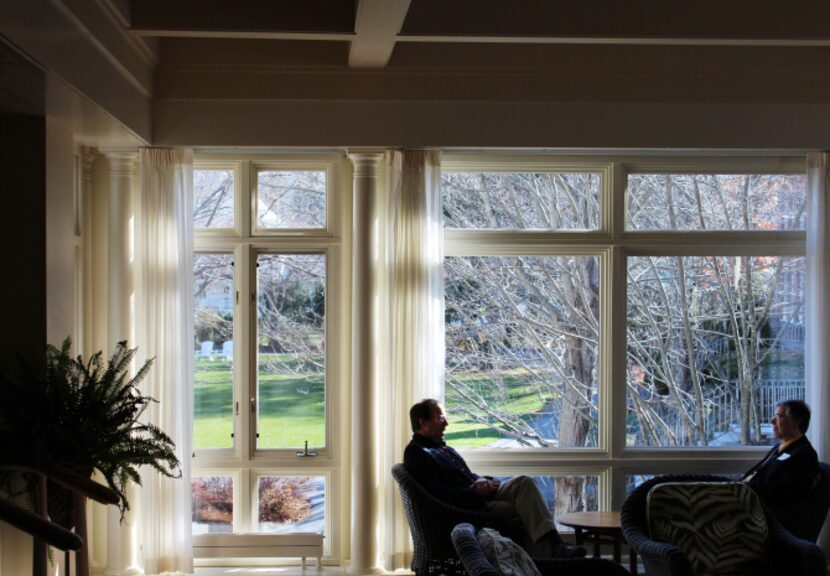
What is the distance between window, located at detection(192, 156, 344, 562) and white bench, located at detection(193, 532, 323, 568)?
162mm

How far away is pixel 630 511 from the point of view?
559cm

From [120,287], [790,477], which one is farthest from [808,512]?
[120,287]

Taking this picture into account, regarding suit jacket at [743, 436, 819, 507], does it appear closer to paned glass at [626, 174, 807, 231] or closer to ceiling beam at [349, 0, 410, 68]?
paned glass at [626, 174, 807, 231]

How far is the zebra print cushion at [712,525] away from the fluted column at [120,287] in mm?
3581

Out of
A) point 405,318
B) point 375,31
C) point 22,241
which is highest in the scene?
point 375,31

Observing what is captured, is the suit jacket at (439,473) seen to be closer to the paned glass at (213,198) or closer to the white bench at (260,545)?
the white bench at (260,545)

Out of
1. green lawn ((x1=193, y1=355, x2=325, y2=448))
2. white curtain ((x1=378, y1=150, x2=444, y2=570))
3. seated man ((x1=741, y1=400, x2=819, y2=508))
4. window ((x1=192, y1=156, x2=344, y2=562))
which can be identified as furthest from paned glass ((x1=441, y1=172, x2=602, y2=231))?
seated man ((x1=741, y1=400, x2=819, y2=508))

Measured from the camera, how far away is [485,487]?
6.42m

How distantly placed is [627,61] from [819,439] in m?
2.97

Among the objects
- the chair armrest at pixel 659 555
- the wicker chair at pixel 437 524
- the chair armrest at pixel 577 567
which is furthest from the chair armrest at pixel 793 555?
the wicker chair at pixel 437 524

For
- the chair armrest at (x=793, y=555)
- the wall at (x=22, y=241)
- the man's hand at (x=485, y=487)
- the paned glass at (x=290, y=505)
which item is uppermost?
the wall at (x=22, y=241)

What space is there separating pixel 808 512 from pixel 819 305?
61.2 inches

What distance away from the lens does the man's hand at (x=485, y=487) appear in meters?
6.40

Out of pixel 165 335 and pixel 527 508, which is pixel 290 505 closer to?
pixel 165 335
